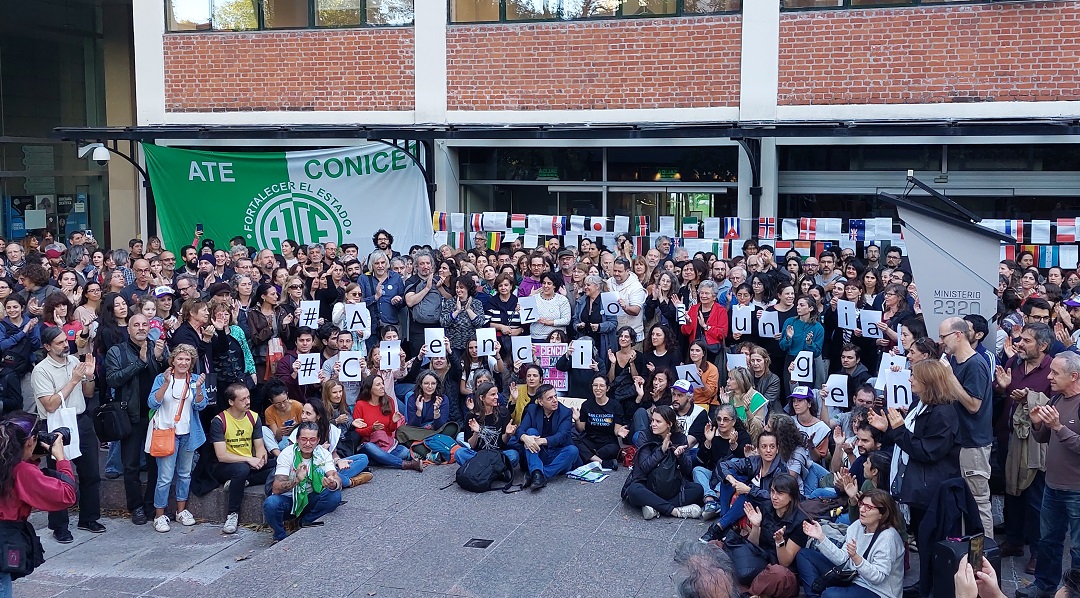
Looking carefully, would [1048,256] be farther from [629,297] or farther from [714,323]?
[629,297]

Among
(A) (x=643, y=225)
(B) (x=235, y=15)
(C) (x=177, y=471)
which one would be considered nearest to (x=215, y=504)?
(C) (x=177, y=471)

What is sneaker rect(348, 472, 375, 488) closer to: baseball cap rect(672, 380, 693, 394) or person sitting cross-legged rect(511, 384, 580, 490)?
person sitting cross-legged rect(511, 384, 580, 490)

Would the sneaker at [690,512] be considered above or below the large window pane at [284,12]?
below

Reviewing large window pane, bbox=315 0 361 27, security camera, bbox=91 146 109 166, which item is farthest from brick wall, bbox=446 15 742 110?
security camera, bbox=91 146 109 166

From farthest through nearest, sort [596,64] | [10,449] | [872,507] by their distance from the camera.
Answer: [596,64] < [872,507] < [10,449]

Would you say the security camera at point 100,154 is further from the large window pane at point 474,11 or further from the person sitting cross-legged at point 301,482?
the person sitting cross-legged at point 301,482

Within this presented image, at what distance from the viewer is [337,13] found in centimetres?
1852

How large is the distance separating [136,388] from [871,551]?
20.9 feet

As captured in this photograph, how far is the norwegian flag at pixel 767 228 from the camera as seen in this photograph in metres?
16.1

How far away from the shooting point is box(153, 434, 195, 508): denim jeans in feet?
31.9

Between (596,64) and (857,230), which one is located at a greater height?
(596,64)

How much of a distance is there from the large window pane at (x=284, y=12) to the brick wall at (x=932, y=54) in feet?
26.5

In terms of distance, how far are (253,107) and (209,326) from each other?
9520 mm

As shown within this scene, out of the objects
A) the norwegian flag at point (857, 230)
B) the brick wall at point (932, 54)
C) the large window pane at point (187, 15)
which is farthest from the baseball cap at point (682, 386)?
the large window pane at point (187, 15)
